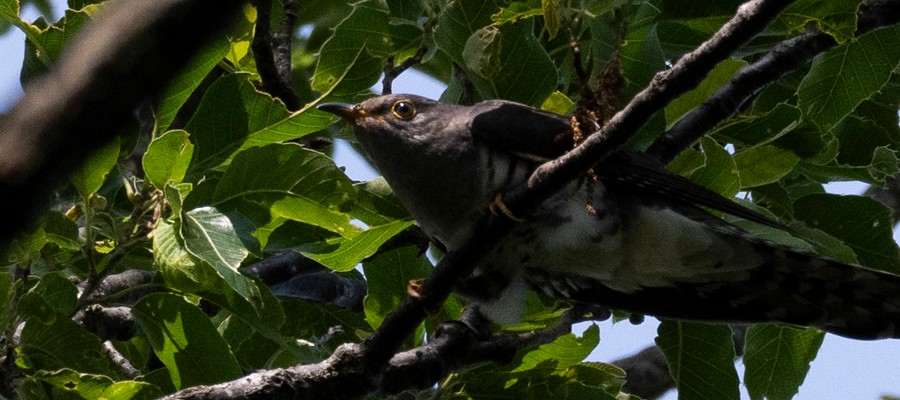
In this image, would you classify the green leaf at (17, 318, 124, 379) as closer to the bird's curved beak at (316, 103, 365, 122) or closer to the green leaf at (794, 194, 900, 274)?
the bird's curved beak at (316, 103, 365, 122)

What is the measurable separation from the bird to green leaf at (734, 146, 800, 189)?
20cm

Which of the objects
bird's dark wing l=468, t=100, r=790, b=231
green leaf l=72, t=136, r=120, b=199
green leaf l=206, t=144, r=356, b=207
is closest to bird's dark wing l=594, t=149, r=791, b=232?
bird's dark wing l=468, t=100, r=790, b=231

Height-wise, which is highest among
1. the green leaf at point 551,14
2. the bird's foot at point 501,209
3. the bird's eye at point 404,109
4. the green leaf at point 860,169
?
the green leaf at point 551,14

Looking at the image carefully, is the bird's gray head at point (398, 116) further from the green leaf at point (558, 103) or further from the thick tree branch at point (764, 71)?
the thick tree branch at point (764, 71)

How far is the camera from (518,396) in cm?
315

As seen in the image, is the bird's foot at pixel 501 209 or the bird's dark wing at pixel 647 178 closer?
the bird's foot at pixel 501 209

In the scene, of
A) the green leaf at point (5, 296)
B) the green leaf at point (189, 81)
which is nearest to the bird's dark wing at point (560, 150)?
the green leaf at point (189, 81)

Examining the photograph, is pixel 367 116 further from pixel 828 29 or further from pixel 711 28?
pixel 828 29

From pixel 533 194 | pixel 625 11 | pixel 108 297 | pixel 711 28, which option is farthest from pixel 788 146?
pixel 108 297

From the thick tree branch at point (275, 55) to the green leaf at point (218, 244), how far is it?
120cm

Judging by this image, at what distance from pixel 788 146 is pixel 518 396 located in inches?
54.3

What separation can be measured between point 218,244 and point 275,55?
1861mm

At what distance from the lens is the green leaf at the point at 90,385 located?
2666 millimetres

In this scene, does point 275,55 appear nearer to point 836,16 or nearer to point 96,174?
point 96,174
